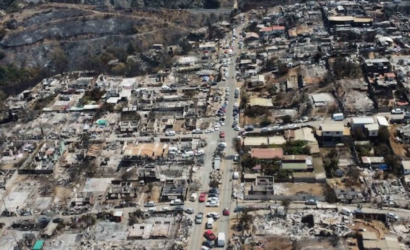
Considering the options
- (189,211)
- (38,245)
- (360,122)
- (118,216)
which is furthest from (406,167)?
(38,245)

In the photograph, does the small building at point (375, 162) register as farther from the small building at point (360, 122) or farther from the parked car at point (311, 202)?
the parked car at point (311, 202)

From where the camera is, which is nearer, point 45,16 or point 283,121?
point 283,121

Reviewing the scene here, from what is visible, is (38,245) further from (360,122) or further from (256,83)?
(256,83)

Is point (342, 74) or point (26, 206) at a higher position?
point (342, 74)

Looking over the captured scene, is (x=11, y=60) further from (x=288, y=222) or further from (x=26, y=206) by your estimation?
(x=288, y=222)

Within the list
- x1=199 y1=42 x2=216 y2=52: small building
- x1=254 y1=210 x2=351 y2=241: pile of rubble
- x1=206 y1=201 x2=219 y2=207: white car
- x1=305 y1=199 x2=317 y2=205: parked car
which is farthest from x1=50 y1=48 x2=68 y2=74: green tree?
x1=305 y1=199 x2=317 y2=205: parked car

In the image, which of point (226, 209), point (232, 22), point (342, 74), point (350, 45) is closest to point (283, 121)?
point (342, 74)
